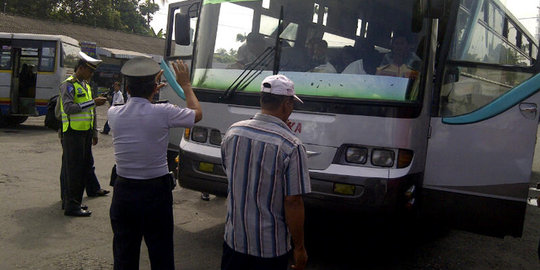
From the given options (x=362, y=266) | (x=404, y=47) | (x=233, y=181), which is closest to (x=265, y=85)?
(x=233, y=181)

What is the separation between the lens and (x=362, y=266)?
185 inches

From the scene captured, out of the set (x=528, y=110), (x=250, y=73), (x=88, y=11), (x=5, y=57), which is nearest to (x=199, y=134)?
(x=250, y=73)

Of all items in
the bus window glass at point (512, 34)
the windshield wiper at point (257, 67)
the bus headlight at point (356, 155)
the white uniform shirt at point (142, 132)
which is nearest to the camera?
the white uniform shirt at point (142, 132)

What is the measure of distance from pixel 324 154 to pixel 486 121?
4.49ft

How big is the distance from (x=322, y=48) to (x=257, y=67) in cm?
63

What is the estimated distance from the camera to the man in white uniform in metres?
3.06

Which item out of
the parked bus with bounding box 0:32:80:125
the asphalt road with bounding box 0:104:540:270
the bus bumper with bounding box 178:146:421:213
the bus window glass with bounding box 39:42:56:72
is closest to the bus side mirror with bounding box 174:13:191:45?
the asphalt road with bounding box 0:104:540:270

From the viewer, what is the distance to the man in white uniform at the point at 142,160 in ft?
10.0

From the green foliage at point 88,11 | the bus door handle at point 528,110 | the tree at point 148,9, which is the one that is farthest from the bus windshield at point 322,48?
the tree at point 148,9

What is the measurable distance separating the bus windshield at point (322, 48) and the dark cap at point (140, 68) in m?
1.49

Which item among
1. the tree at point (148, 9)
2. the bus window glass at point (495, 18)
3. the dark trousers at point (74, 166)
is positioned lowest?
the dark trousers at point (74, 166)

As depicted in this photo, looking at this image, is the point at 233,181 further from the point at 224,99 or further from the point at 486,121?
the point at 486,121

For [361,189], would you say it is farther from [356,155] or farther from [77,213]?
[77,213]

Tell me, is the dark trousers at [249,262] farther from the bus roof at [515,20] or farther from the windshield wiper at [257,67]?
the bus roof at [515,20]
